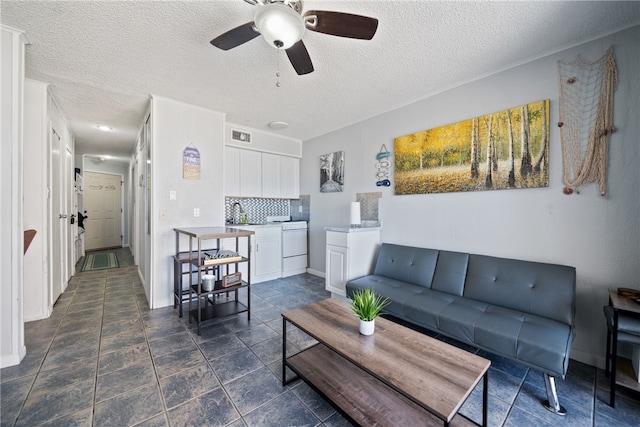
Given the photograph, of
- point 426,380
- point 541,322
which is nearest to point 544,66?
point 541,322

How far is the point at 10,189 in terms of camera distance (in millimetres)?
1874

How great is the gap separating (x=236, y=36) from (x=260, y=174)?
9.79 ft

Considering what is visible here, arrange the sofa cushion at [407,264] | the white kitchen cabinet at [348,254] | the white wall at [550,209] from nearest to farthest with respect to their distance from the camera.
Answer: the white wall at [550,209] → the sofa cushion at [407,264] → the white kitchen cabinet at [348,254]

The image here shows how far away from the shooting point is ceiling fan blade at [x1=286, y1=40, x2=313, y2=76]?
1686 millimetres

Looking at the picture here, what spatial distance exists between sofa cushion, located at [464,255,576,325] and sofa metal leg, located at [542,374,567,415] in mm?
487

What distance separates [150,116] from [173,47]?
1299 mm

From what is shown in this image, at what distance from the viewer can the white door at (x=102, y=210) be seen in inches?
255

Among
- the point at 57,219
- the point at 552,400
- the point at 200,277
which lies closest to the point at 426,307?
the point at 552,400

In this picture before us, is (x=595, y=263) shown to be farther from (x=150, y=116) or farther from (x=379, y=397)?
(x=150, y=116)

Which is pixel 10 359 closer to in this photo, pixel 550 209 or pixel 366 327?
pixel 366 327

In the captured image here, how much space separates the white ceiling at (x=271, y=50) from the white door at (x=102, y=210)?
14.0 ft

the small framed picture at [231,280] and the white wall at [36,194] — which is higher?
the white wall at [36,194]

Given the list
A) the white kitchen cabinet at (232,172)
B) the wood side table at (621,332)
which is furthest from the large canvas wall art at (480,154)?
the white kitchen cabinet at (232,172)

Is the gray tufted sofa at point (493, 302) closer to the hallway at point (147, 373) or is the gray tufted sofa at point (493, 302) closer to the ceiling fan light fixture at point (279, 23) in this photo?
the hallway at point (147, 373)
